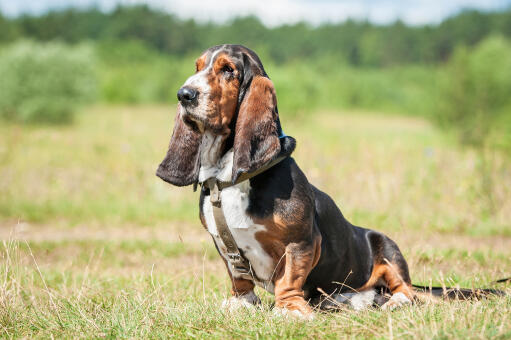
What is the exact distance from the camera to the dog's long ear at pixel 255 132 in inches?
119

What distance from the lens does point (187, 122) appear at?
3.16 metres

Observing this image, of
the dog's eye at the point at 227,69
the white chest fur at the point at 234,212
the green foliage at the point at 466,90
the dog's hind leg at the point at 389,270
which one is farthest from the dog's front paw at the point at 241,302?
the green foliage at the point at 466,90

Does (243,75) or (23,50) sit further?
(23,50)

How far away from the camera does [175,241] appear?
288 inches

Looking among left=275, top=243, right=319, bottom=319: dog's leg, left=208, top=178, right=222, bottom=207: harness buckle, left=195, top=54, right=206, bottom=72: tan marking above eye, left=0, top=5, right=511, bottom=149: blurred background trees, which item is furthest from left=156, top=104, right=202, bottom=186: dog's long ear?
left=0, top=5, right=511, bottom=149: blurred background trees

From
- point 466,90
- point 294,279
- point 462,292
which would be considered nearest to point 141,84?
point 466,90

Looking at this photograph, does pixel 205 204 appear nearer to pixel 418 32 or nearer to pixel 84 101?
pixel 84 101

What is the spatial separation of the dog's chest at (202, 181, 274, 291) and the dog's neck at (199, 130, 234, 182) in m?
0.11

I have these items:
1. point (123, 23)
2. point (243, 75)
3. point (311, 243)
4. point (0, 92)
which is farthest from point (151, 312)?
point (123, 23)

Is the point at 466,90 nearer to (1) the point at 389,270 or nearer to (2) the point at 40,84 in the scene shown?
(2) the point at 40,84

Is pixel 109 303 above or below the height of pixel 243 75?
below

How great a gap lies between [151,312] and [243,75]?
156 centimetres

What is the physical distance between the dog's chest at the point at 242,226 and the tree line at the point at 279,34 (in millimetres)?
64990

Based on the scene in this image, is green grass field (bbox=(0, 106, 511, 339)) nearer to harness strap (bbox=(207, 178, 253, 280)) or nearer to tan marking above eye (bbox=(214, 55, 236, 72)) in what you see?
harness strap (bbox=(207, 178, 253, 280))
